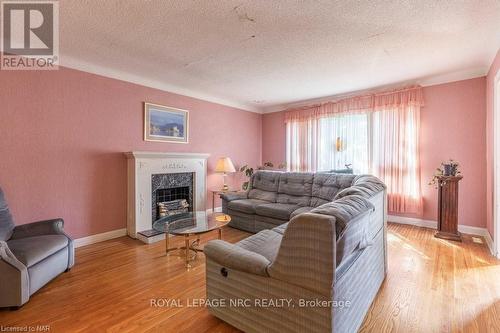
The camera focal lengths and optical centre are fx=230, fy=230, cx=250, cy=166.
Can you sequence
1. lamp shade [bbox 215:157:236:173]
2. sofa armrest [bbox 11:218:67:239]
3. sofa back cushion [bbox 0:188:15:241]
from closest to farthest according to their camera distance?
sofa back cushion [bbox 0:188:15:241]
sofa armrest [bbox 11:218:67:239]
lamp shade [bbox 215:157:236:173]

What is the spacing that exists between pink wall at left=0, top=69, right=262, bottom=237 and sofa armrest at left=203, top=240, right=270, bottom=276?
2.47 metres

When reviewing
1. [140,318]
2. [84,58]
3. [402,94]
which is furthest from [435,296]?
[84,58]

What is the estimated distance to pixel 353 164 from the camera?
4.66 m

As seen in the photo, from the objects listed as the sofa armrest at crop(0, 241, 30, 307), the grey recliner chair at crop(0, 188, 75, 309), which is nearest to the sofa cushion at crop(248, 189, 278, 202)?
the grey recliner chair at crop(0, 188, 75, 309)

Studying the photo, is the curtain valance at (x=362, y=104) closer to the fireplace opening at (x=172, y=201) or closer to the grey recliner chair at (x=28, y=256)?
the fireplace opening at (x=172, y=201)

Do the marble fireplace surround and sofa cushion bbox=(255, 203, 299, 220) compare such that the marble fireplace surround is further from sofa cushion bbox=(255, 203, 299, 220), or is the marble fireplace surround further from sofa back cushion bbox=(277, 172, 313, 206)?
sofa back cushion bbox=(277, 172, 313, 206)

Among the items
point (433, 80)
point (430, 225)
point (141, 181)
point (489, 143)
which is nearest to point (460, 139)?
point (489, 143)

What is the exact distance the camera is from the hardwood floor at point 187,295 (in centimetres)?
169

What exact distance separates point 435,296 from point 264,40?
2.97 m

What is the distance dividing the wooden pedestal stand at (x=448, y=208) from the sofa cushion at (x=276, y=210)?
218 centimetres

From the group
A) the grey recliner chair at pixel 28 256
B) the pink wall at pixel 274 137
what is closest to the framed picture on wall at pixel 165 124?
the grey recliner chair at pixel 28 256

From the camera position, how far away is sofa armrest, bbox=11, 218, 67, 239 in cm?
239

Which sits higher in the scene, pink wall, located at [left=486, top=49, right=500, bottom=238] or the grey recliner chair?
pink wall, located at [left=486, top=49, right=500, bottom=238]

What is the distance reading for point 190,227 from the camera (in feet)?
8.99
